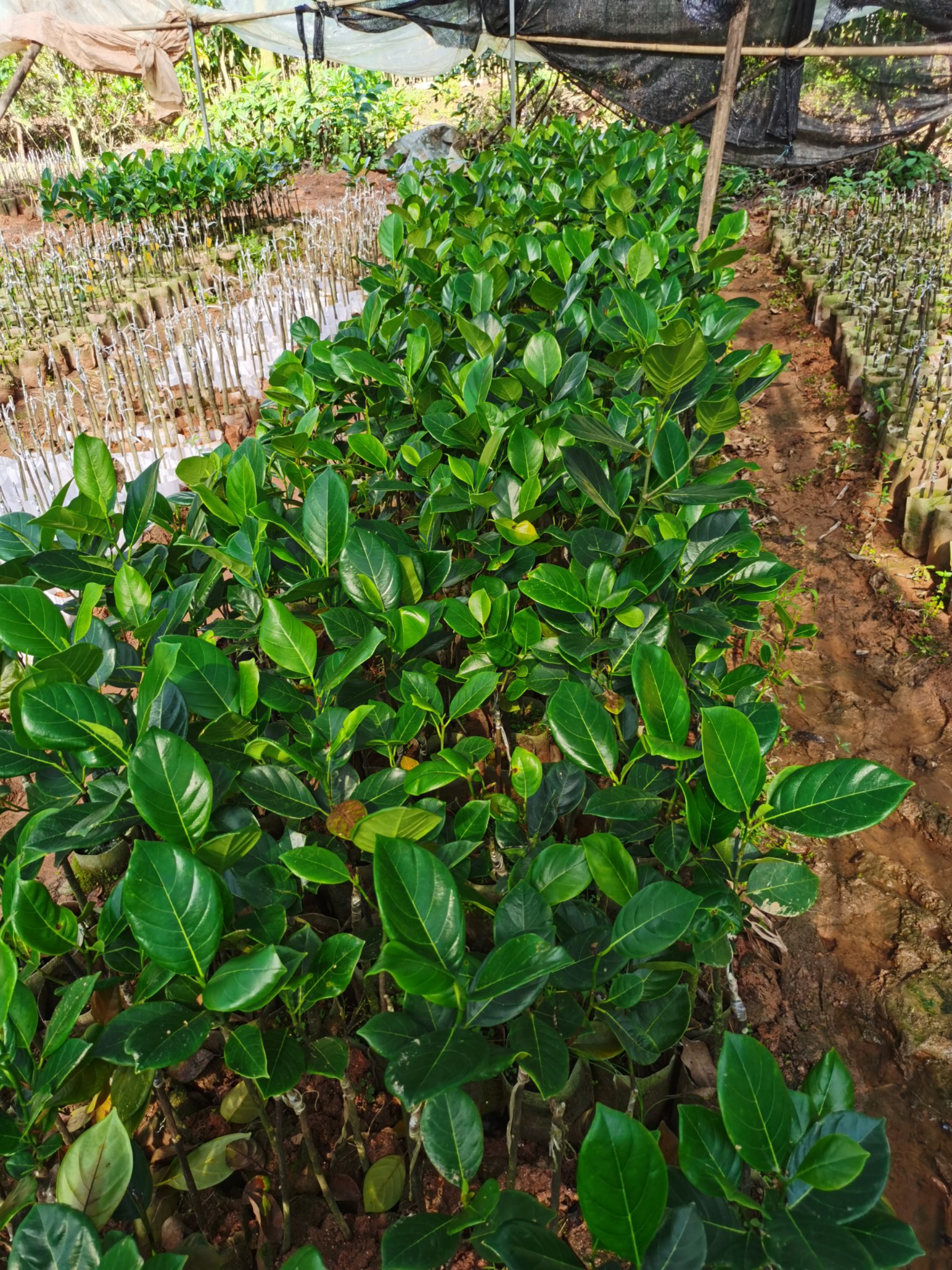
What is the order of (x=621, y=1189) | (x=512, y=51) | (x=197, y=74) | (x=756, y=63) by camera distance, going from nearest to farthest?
(x=621, y=1189) < (x=512, y=51) < (x=756, y=63) < (x=197, y=74)

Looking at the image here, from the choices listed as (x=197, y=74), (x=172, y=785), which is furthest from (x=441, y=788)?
(x=197, y=74)

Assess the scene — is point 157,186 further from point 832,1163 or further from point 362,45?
point 832,1163

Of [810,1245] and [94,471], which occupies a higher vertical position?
[94,471]

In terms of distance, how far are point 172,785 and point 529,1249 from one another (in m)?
0.53

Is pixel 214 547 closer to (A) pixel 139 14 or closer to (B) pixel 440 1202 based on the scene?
(B) pixel 440 1202

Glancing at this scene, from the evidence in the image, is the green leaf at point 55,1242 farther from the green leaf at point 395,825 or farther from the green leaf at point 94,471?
the green leaf at point 94,471

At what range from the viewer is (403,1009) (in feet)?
2.84

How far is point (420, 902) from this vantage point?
0.78m

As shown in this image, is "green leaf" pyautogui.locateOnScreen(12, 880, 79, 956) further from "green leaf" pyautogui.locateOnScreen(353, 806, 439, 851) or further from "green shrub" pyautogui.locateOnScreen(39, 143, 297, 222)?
"green shrub" pyautogui.locateOnScreen(39, 143, 297, 222)

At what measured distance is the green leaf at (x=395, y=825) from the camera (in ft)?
2.73

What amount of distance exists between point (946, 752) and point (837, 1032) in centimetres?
121

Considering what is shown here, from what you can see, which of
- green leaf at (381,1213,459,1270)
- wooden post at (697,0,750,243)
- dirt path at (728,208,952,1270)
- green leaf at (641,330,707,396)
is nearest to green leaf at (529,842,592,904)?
green leaf at (381,1213,459,1270)

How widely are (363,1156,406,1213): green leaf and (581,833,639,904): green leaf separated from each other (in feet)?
1.91

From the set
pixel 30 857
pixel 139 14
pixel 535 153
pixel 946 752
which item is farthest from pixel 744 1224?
pixel 139 14
